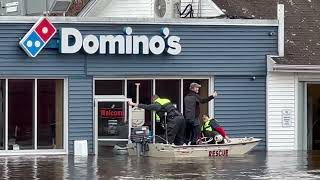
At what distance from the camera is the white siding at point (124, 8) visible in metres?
30.5

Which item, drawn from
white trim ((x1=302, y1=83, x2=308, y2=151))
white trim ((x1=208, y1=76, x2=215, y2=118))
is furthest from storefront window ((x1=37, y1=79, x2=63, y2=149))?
white trim ((x1=302, y1=83, x2=308, y2=151))

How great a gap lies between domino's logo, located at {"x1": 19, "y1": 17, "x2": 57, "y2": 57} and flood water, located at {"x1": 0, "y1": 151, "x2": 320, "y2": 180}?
10.4 ft

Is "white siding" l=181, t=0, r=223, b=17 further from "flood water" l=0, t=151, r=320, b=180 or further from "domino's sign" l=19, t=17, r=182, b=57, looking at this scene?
"flood water" l=0, t=151, r=320, b=180

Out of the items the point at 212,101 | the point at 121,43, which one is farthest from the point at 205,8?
the point at 121,43

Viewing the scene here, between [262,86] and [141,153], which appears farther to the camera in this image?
[262,86]

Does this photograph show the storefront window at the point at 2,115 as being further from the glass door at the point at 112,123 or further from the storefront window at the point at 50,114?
the glass door at the point at 112,123

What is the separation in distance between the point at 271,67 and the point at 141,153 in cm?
542

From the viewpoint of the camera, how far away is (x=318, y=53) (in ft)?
90.6

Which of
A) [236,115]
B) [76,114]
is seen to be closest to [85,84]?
[76,114]

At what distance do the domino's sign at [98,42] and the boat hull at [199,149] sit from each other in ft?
10.2

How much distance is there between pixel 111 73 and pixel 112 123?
5.19 ft

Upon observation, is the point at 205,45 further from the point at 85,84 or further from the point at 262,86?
the point at 85,84

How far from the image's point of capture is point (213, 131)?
79.3 ft

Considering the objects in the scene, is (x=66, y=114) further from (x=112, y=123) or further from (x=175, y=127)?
(x=175, y=127)
